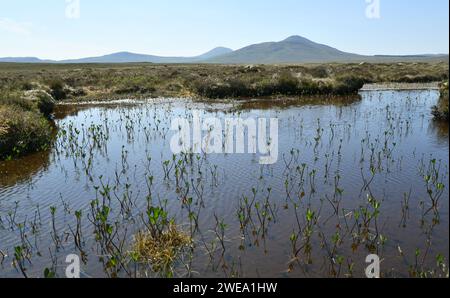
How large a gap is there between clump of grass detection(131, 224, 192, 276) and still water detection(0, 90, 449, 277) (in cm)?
22

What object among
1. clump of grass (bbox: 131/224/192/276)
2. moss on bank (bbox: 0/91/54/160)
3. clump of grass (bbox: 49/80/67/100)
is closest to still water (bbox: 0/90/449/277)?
clump of grass (bbox: 131/224/192/276)

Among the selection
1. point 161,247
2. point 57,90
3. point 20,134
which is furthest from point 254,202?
point 57,90

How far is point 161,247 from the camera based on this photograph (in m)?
8.61

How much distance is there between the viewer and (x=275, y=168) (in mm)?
14016

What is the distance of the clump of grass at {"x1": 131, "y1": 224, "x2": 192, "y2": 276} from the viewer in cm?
812

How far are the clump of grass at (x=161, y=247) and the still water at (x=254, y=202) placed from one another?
22cm

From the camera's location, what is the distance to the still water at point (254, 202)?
815 cm

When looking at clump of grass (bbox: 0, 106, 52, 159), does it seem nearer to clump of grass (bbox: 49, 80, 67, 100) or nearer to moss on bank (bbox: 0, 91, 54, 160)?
moss on bank (bbox: 0, 91, 54, 160)

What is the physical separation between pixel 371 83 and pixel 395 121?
27.8m

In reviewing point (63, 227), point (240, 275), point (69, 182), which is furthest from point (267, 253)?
point (69, 182)

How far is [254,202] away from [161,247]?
3.41 meters

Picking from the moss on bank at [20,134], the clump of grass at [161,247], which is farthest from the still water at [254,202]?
the moss on bank at [20,134]

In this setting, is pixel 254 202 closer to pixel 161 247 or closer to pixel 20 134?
pixel 161 247
